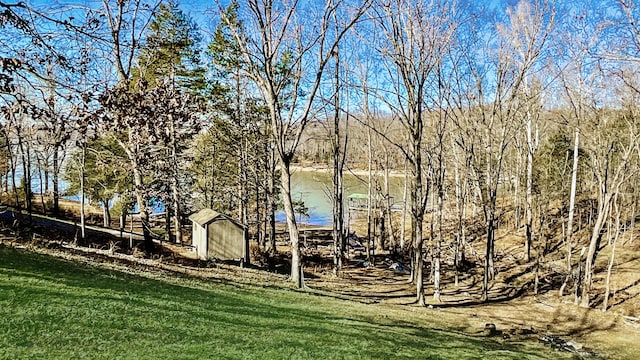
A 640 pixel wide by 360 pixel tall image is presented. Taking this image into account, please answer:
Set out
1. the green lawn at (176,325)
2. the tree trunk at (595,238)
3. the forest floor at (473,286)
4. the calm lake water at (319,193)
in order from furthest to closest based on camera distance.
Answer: the calm lake water at (319,193)
the tree trunk at (595,238)
the forest floor at (473,286)
the green lawn at (176,325)

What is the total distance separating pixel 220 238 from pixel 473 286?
1070 cm

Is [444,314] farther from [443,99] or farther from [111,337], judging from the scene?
[111,337]

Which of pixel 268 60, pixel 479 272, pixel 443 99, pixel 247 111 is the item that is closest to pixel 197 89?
pixel 247 111

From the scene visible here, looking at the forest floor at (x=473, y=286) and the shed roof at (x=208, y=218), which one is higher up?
the shed roof at (x=208, y=218)

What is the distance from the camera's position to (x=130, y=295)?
639cm

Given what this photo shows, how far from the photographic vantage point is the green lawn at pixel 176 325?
4.50 metres

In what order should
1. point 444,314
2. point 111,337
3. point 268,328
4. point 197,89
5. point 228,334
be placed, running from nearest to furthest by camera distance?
point 111,337
point 228,334
point 268,328
point 444,314
point 197,89

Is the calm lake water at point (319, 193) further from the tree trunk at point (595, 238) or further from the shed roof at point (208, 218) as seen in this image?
the tree trunk at point (595, 238)

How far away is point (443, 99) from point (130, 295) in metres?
11.6

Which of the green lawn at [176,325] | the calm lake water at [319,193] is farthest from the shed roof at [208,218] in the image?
the calm lake water at [319,193]

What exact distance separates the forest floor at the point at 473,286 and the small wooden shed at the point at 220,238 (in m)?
0.68

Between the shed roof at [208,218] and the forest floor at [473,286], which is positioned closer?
the forest floor at [473,286]

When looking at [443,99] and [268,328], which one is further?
[443,99]

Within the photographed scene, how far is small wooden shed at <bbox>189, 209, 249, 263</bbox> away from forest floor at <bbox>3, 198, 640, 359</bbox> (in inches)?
26.9
